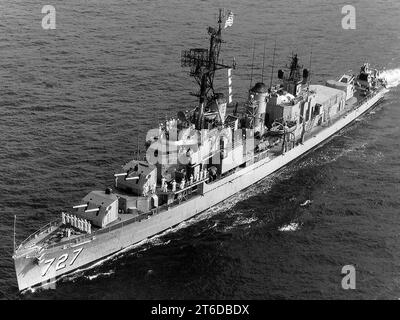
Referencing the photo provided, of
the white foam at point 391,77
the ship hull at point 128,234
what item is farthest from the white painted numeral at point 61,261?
the white foam at point 391,77

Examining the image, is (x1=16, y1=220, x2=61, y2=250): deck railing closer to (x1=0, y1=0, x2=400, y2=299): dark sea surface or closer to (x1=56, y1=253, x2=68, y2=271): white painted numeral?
(x1=0, y1=0, x2=400, y2=299): dark sea surface

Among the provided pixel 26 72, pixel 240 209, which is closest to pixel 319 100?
pixel 240 209

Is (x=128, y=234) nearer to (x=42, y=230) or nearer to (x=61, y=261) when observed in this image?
(x=61, y=261)

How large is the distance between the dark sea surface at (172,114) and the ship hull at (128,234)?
3.38 ft

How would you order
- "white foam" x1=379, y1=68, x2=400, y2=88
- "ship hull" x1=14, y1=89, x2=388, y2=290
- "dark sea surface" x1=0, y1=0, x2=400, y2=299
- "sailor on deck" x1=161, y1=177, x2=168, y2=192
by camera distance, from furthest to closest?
"white foam" x1=379, y1=68, x2=400, y2=88 < "sailor on deck" x1=161, y1=177, x2=168, y2=192 < "dark sea surface" x1=0, y1=0, x2=400, y2=299 < "ship hull" x1=14, y1=89, x2=388, y2=290

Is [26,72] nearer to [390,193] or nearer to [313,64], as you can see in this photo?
[313,64]

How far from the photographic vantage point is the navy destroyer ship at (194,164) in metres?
47.5

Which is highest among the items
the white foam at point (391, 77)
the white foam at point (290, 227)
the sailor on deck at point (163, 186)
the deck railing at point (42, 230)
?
the white foam at point (391, 77)

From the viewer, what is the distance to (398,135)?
73938 mm

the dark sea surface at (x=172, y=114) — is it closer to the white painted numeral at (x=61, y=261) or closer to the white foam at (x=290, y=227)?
the white foam at (x=290, y=227)

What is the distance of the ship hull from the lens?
44969mm

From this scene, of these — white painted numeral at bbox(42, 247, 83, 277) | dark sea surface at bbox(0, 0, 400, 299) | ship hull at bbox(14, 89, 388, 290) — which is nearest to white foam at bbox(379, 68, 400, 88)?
dark sea surface at bbox(0, 0, 400, 299)

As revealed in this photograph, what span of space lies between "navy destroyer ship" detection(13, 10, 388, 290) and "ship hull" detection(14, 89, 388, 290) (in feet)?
0.30

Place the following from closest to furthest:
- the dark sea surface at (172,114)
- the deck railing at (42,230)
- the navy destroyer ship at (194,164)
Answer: the deck railing at (42,230)
the dark sea surface at (172,114)
the navy destroyer ship at (194,164)
